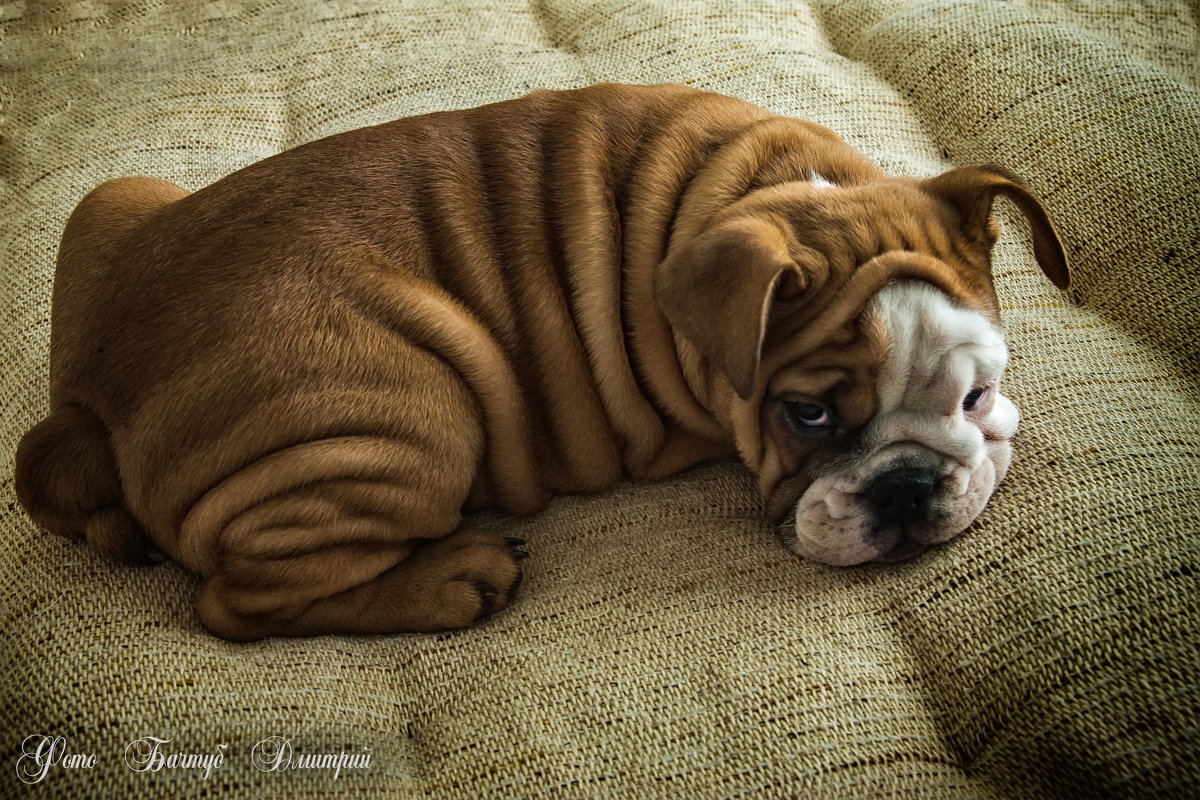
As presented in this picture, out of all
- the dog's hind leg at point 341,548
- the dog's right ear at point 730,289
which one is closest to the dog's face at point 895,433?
the dog's right ear at point 730,289

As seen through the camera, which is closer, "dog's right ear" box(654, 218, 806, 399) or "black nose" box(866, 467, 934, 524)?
"dog's right ear" box(654, 218, 806, 399)

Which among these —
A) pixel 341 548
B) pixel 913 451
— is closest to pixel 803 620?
pixel 913 451

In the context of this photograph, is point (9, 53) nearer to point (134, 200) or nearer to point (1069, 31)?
point (134, 200)

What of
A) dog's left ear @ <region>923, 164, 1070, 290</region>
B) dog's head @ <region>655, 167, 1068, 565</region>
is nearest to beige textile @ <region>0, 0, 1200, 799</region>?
dog's head @ <region>655, 167, 1068, 565</region>

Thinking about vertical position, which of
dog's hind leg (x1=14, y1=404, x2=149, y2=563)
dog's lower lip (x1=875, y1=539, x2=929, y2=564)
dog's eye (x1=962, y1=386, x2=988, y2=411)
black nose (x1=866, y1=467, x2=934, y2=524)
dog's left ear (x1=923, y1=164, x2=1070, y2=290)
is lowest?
dog's lower lip (x1=875, y1=539, x2=929, y2=564)

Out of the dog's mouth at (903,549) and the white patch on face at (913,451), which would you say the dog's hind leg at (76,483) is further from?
the dog's mouth at (903,549)

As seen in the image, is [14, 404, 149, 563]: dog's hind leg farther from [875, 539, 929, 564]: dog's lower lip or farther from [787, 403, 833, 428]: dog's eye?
[875, 539, 929, 564]: dog's lower lip

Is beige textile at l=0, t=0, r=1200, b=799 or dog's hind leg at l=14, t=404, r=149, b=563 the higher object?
dog's hind leg at l=14, t=404, r=149, b=563
